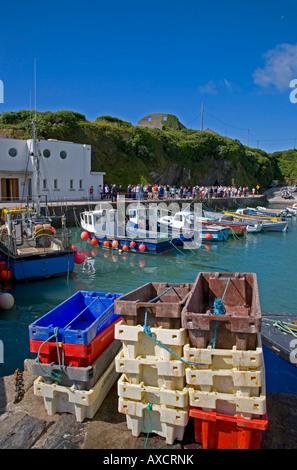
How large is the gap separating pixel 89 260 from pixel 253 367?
1536 centimetres

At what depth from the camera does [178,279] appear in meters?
15.4

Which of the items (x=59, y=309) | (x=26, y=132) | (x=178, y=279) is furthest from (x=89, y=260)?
(x=26, y=132)

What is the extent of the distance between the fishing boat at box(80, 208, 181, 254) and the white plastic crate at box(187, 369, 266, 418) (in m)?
15.8

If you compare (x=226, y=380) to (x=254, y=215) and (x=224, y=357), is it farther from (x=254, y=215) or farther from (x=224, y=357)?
(x=254, y=215)

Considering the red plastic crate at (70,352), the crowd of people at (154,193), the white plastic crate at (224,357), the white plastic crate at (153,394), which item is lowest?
the white plastic crate at (153,394)

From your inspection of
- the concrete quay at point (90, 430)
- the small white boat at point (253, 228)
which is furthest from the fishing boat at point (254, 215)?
the concrete quay at point (90, 430)

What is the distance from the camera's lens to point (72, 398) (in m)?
4.28

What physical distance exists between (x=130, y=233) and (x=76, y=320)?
1492 cm

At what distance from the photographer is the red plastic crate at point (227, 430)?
12.1ft

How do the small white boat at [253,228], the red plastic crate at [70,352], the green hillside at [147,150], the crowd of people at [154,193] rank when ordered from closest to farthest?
the red plastic crate at [70,352]
the small white boat at [253,228]
the crowd of people at [154,193]
the green hillside at [147,150]

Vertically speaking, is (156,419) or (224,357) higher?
(224,357)

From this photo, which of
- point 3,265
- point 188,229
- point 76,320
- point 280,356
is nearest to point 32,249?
point 3,265

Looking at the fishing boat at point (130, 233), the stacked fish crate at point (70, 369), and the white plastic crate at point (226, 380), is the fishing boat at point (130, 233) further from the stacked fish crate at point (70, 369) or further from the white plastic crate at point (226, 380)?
the white plastic crate at point (226, 380)
